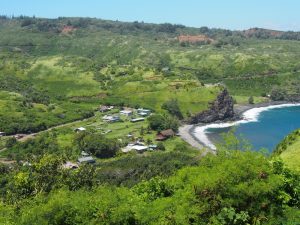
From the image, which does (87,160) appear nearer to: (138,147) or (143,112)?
(138,147)

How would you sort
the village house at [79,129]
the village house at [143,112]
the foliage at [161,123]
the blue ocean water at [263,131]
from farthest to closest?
the village house at [143,112] < the foliage at [161,123] < the blue ocean water at [263,131] < the village house at [79,129]

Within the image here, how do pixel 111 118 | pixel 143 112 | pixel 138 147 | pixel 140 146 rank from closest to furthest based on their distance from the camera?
1. pixel 138 147
2. pixel 140 146
3. pixel 111 118
4. pixel 143 112

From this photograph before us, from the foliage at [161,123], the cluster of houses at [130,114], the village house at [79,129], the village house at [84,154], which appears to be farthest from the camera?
the cluster of houses at [130,114]

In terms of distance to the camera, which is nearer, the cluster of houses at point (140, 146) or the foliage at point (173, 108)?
the cluster of houses at point (140, 146)

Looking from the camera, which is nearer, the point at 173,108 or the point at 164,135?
the point at 164,135

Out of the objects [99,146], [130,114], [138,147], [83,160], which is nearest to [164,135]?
[138,147]

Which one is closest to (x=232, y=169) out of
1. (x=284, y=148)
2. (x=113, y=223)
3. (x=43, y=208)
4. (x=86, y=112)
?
(x=113, y=223)

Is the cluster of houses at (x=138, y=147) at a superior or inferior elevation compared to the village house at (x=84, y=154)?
superior

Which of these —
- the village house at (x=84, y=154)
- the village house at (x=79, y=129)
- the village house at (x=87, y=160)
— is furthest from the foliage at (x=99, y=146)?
the village house at (x=79, y=129)

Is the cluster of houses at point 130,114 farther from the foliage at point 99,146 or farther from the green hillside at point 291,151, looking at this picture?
the green hillside at point 291,151
